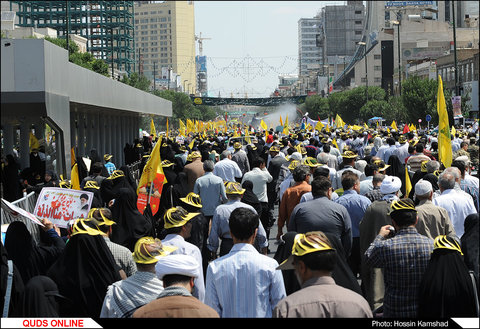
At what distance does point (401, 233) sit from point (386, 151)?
11.7m

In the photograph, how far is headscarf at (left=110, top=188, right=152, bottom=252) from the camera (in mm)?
8555

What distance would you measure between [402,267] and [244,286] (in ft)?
3.87

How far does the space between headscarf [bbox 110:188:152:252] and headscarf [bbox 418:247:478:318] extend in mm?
4201

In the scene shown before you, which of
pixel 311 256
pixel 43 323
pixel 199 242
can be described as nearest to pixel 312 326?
pixel 311 256

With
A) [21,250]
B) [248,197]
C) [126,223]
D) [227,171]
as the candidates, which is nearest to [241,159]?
[227,171]

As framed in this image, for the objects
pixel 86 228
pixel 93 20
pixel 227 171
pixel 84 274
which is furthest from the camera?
pixel 93 20

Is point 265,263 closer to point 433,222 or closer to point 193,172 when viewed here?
point 433,222

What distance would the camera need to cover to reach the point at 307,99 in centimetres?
13575

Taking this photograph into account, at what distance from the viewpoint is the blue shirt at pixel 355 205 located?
8.41 meters

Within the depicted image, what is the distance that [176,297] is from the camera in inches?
167

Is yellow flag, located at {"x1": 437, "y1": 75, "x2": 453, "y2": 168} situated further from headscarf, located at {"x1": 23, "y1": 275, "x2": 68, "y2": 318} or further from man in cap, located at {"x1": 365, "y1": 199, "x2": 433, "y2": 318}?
headscarf, located at {"x1": 23, "y1": 275, "x2": 68, "y2": 318}

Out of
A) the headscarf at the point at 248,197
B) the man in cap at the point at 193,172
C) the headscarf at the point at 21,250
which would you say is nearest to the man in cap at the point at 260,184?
the man in cap at the point at 193,172

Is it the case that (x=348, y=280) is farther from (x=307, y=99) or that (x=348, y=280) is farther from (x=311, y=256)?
(x=307, y=99)

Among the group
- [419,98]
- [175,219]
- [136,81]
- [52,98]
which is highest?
[136,81]
